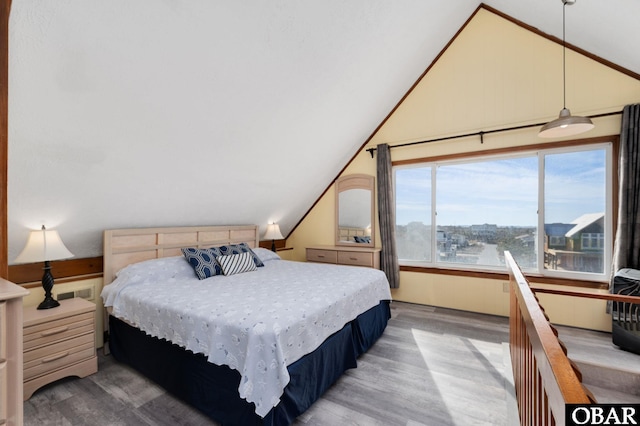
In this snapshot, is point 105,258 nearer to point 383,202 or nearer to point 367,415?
point 367,415

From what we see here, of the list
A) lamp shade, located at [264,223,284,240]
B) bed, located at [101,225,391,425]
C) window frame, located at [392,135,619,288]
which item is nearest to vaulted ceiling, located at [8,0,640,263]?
window frame, located at [392,135,619,288]

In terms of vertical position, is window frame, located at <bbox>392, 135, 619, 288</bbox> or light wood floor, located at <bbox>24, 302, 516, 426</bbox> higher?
window frame, located at <bbox>392, 135, 619, 288</bbox>

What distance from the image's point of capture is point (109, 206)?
2.70m

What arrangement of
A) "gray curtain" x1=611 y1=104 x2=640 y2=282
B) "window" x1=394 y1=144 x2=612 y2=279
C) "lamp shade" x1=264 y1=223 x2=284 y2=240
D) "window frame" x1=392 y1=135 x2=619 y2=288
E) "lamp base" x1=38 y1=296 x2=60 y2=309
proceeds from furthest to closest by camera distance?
1. "lamp shade" x1=264 y1=223 x2=284 y2=240
2. "window" x1=394 y1=144 x2=612 y2=279
3. "window frame" x1=392 y1=135 x2=619 y2=288
4. "gray curtain" x1=611 y1=104 x2=640 y2=282
5. "lamp base" x1=38 y1=296 x2=60 y2=309

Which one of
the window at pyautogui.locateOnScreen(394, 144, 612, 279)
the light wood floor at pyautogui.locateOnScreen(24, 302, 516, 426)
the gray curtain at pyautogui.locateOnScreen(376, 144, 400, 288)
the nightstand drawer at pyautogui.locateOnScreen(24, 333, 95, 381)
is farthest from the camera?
the gray curtain at pyautogui.locateOnScreen(376, 144, 400, 288)

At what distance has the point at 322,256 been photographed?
459cm

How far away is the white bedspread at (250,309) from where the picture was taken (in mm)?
1587

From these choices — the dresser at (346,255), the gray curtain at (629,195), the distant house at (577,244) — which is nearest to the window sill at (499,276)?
the distant house at (577,244)

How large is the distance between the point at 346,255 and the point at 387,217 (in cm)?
84

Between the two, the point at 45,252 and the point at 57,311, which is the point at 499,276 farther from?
the point at 45,252

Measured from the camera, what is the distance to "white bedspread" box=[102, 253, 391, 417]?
5.21 ft

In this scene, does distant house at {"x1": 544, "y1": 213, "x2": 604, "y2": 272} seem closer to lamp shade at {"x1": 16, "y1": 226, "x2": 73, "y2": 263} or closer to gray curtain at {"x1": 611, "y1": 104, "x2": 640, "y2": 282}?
gray curtain at {"x1": 611, "y1": 104, "x2": 640, "y2": 282}

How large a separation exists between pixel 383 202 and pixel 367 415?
9.45 ft

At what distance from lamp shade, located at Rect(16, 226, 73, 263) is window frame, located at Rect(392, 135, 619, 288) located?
3.85 meters
